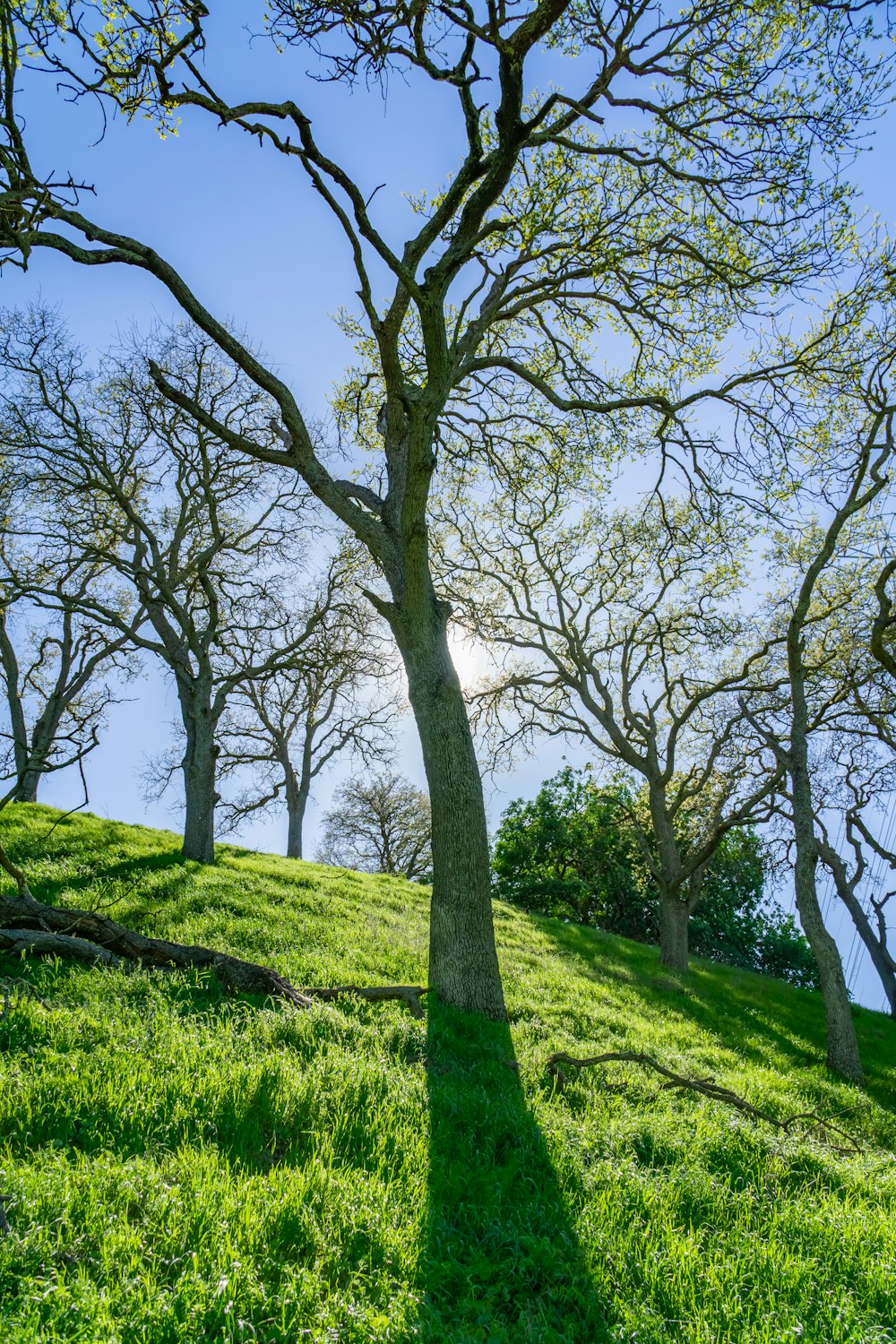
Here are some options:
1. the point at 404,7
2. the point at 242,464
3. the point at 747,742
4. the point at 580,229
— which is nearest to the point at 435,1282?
the point at 404,7

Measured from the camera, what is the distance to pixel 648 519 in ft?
63.3

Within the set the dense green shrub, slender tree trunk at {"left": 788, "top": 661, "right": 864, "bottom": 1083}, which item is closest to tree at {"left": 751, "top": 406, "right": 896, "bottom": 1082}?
slender tree trunk at {"left": 788, "top": 661, "right": 864, "bottom": 1083}

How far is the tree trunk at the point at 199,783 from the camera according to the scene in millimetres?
14648

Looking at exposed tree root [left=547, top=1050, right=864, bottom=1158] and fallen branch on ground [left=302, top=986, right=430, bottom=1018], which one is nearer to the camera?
exposed tree root [left=547, top=1050, right=864, bottom=1158]

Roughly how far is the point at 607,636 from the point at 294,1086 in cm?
1719

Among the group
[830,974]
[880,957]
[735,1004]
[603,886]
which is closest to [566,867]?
[603,886]

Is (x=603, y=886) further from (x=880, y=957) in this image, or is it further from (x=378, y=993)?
(x=378, y=993)

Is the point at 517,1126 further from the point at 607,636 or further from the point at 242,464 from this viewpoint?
the point at 607,636

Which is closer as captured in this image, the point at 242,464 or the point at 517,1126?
the point at 517,1126

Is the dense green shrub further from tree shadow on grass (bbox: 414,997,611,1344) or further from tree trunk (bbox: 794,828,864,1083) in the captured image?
tree shadow on grass (bbox: 414,997,611,1344)

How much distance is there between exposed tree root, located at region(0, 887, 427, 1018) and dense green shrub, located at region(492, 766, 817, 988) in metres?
24.5

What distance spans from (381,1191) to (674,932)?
55.7ft

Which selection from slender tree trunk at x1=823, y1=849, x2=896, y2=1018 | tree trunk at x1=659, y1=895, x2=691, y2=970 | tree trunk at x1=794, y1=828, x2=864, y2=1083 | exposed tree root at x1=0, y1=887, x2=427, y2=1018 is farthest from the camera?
slender tree trunk at x1=823, y1=849, x2=896, y2=1018

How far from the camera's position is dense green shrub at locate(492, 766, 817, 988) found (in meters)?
32.2
